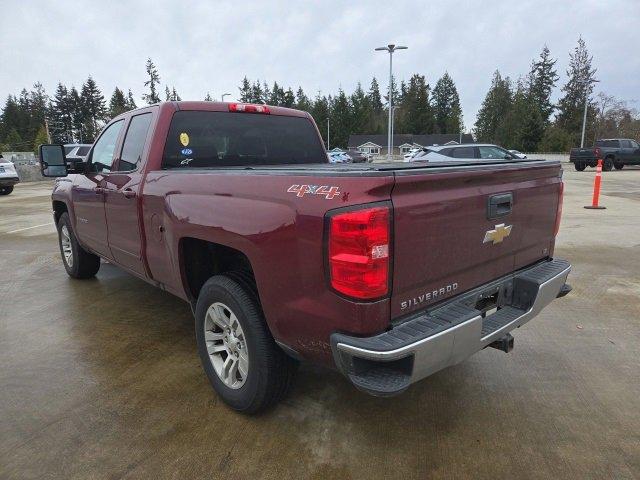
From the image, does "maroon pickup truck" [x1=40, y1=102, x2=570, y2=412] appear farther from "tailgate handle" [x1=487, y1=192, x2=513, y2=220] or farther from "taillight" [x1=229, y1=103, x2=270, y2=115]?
"taillight" [x1=229, y1=103, x2=270, y2=115]

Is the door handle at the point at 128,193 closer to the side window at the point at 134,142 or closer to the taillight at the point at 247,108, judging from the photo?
the side window at the point at 134,142

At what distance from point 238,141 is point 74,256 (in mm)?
2917

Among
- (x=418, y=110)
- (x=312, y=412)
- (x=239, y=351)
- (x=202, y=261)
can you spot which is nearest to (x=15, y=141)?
(x=418, y=110)

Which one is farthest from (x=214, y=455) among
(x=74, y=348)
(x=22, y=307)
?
(x=22, y=307)

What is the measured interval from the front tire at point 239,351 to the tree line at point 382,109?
6430 centimetres

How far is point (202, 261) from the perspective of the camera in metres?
3.29

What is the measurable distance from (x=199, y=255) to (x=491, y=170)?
1.96 m

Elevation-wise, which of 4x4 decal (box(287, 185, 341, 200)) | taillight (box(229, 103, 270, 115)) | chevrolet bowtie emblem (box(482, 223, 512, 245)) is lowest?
chevrolet bowtie emblem (box(482, 223, 512, 245))

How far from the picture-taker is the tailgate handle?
2602 millimetres

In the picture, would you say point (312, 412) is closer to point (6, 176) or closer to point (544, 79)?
point (6, 176)

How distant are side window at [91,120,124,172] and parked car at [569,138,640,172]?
2809 cm

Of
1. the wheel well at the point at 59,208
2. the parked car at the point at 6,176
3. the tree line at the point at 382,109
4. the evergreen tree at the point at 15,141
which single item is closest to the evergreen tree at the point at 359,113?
the tree line at the point at 382,109

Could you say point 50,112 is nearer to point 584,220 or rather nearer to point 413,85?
point 413,85

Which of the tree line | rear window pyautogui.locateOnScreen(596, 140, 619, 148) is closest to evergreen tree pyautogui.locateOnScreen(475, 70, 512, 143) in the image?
the tree line
